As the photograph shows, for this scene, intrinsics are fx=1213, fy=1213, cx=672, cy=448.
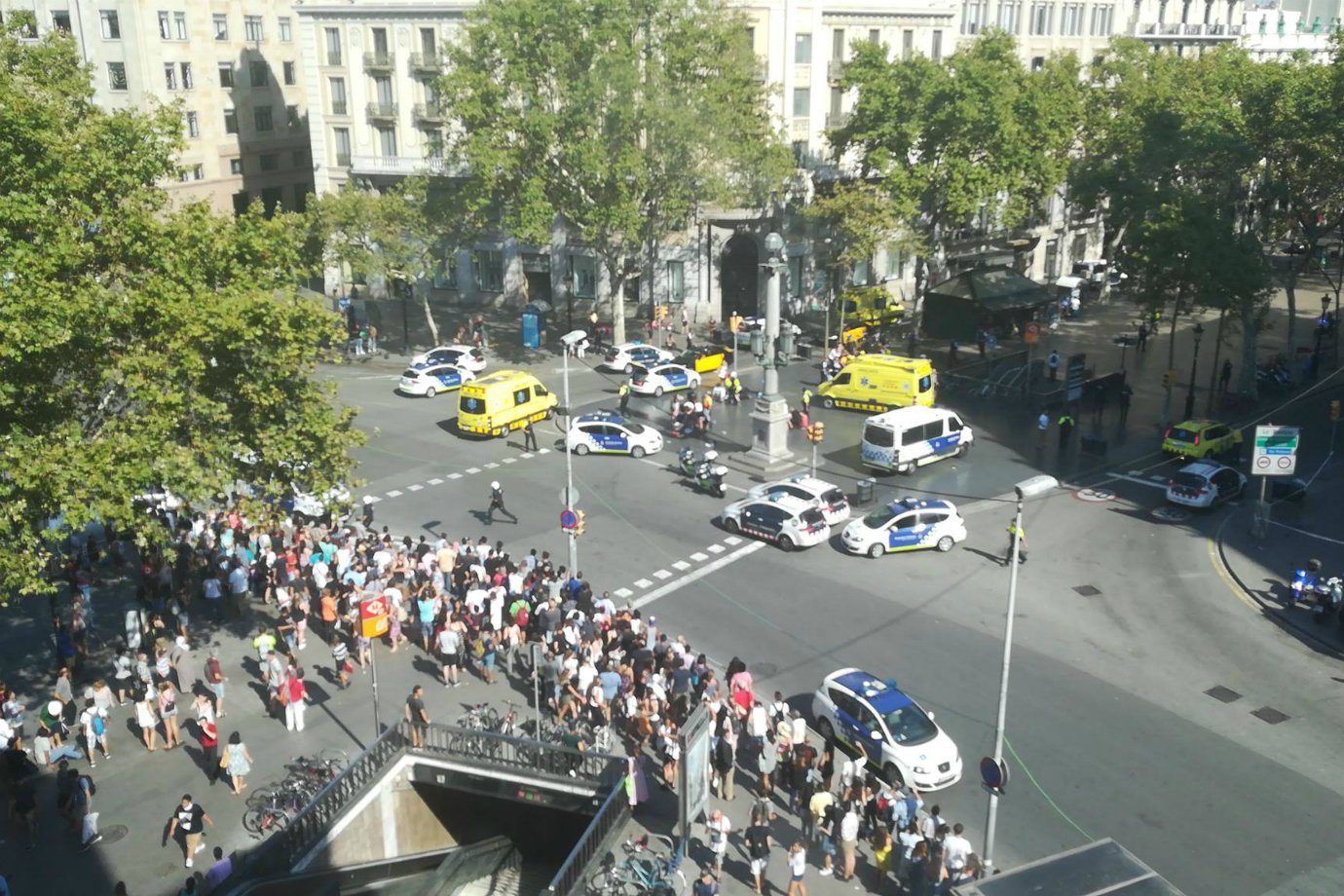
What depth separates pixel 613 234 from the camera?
5375cm

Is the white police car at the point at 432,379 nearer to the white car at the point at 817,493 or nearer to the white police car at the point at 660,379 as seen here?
the white police car at the point at 660,379

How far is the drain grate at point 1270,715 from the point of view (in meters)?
23.8

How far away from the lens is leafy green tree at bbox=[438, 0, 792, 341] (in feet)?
152

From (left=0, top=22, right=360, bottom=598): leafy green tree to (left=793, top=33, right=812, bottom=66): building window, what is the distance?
1478 inches

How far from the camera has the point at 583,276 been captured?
62.0 metres

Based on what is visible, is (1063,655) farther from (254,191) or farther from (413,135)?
(254,191)

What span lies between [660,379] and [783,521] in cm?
1551

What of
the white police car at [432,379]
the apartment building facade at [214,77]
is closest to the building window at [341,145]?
the apartment building facade at [214,77]

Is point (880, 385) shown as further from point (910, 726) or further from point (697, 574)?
point (910, 726)

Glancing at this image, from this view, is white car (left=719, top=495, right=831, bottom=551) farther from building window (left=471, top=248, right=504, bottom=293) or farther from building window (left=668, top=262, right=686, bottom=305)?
building window (left=471, top=248, right=504, bottom=293)

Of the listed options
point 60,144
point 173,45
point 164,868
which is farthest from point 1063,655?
point 173,45

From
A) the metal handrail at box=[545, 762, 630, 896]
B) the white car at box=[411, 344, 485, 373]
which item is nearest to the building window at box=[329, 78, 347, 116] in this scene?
the white car at box=[411, 344, 485, 373]

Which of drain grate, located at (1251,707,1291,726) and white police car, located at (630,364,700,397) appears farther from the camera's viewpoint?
white police car, located at (630,364,700,397)

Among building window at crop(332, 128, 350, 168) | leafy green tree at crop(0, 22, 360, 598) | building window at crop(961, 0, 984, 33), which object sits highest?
building window at crop(961, 0, 984, 33)
